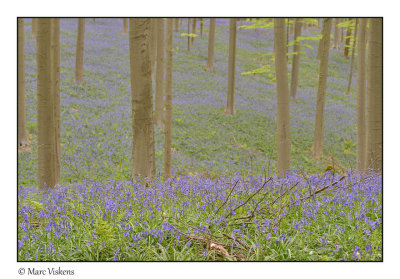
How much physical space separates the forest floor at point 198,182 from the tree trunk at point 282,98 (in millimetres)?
889

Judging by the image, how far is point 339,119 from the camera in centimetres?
2434

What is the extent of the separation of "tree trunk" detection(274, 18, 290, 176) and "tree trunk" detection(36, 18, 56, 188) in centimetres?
566

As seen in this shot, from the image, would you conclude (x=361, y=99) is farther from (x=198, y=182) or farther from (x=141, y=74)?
(x=141, y=74)

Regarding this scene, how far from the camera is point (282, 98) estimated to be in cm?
949

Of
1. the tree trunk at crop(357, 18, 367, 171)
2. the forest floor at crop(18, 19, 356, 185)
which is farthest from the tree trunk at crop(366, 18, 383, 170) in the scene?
the tree trunk at crop(357, 18, 367, 171)

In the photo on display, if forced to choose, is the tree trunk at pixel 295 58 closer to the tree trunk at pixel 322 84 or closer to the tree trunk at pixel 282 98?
the tree trunk at pixel 322 84

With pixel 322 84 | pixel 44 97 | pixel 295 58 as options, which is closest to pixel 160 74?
pixel 322 84

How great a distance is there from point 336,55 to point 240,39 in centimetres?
1276

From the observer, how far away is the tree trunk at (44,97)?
24.8 feet

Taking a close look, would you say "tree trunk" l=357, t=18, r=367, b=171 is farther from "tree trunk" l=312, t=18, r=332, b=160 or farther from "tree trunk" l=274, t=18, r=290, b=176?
"tree trunk" l=312, t=18, r=332, b=160

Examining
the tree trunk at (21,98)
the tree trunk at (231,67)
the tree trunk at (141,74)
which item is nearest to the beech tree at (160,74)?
the tree trunk at (231,67)

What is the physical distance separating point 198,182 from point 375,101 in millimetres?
4239
